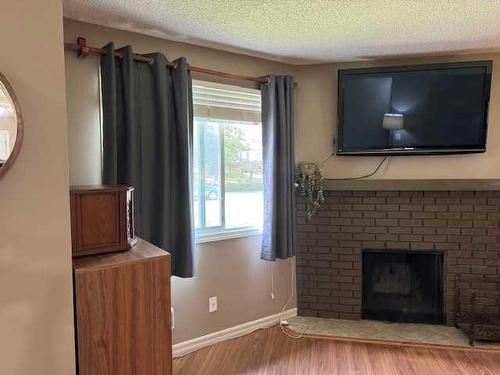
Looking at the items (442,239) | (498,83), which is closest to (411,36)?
(498,83)

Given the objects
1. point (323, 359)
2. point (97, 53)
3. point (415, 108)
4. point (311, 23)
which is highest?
point (311, 23)

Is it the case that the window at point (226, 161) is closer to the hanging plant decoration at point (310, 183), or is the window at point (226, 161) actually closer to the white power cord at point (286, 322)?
the hanging plant decoration at point (310, 183)

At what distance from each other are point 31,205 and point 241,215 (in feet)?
6.06

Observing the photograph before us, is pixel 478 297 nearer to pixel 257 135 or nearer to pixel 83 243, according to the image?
pixel 257 135

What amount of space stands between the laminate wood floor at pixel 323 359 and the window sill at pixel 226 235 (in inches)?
30.5

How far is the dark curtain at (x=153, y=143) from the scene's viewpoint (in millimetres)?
2164

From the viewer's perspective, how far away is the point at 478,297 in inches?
121

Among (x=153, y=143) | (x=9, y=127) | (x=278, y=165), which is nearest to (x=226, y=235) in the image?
(x=278, y=165)

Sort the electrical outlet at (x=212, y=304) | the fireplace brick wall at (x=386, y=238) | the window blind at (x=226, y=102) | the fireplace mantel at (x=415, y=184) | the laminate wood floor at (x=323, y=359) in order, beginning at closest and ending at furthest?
the laminate wood floor at (x=323, y=359), the window blind at (x=226, y=102), the electrical outlet at (x=212, y=304), the fireplace mantel at (x=415, y=184), the fireplace brick wall at (x=386, y=238)

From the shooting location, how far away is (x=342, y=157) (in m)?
3.18

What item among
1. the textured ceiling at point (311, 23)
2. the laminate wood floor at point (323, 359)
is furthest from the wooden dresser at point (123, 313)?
the textured ceiling at point (311, 23)

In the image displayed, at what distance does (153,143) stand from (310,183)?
4.32ft

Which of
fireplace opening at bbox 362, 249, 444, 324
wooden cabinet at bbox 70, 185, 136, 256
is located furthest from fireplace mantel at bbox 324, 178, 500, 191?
wooden cabinet at bbox 70, 185, 136, 256

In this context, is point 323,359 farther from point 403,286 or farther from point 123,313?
point 123,313
